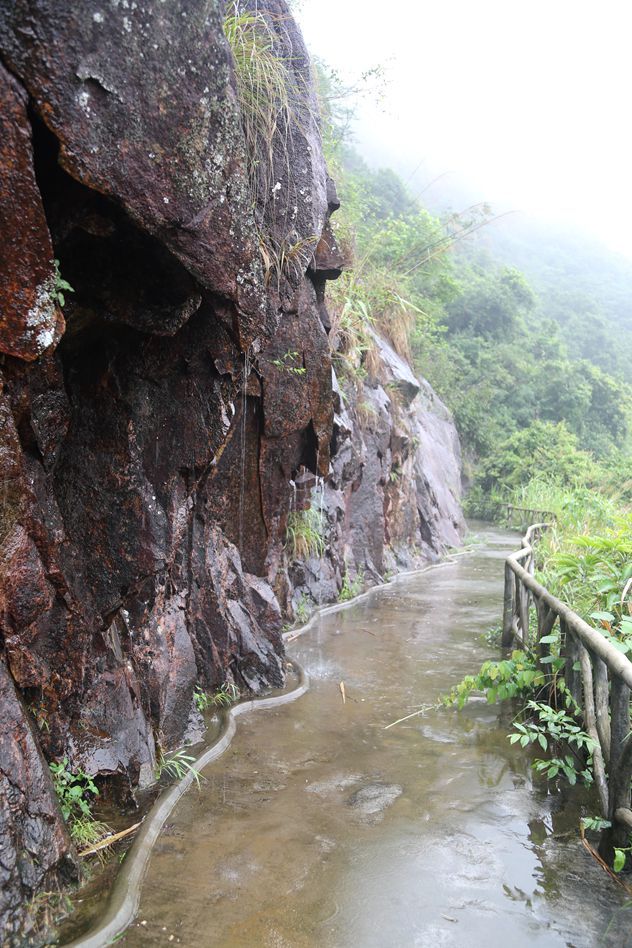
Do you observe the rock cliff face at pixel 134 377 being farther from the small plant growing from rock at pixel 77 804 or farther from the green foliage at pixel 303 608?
the green foliage at pixel 303 608

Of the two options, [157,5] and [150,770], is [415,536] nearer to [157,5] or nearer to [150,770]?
[150,770]

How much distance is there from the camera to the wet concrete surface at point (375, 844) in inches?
139

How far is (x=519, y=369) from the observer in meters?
29.7

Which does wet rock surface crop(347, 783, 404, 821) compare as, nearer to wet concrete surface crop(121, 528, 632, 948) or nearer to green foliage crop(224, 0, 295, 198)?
wet concrete surface crop(121, 528, 632, 948)

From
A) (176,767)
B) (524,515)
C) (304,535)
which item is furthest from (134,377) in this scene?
(524,515)

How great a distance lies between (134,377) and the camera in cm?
500

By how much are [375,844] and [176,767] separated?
1524 millimetres

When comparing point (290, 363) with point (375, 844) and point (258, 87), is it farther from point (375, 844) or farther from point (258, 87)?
point (375, 844)

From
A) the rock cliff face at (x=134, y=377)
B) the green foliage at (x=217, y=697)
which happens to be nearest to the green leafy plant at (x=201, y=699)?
the green foliage at (x=217, y=697)

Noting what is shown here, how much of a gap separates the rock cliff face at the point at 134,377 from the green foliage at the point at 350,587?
11.1 feet

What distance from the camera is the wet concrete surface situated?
3529mm

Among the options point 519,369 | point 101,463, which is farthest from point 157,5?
point 519,369

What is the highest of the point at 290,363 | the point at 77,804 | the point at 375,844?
the point at 290,363

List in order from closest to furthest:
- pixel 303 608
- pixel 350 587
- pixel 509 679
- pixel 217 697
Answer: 1. pixel 509 679
2. pixel 217 697
3. pixel 303 608
4. pixel 350 587
